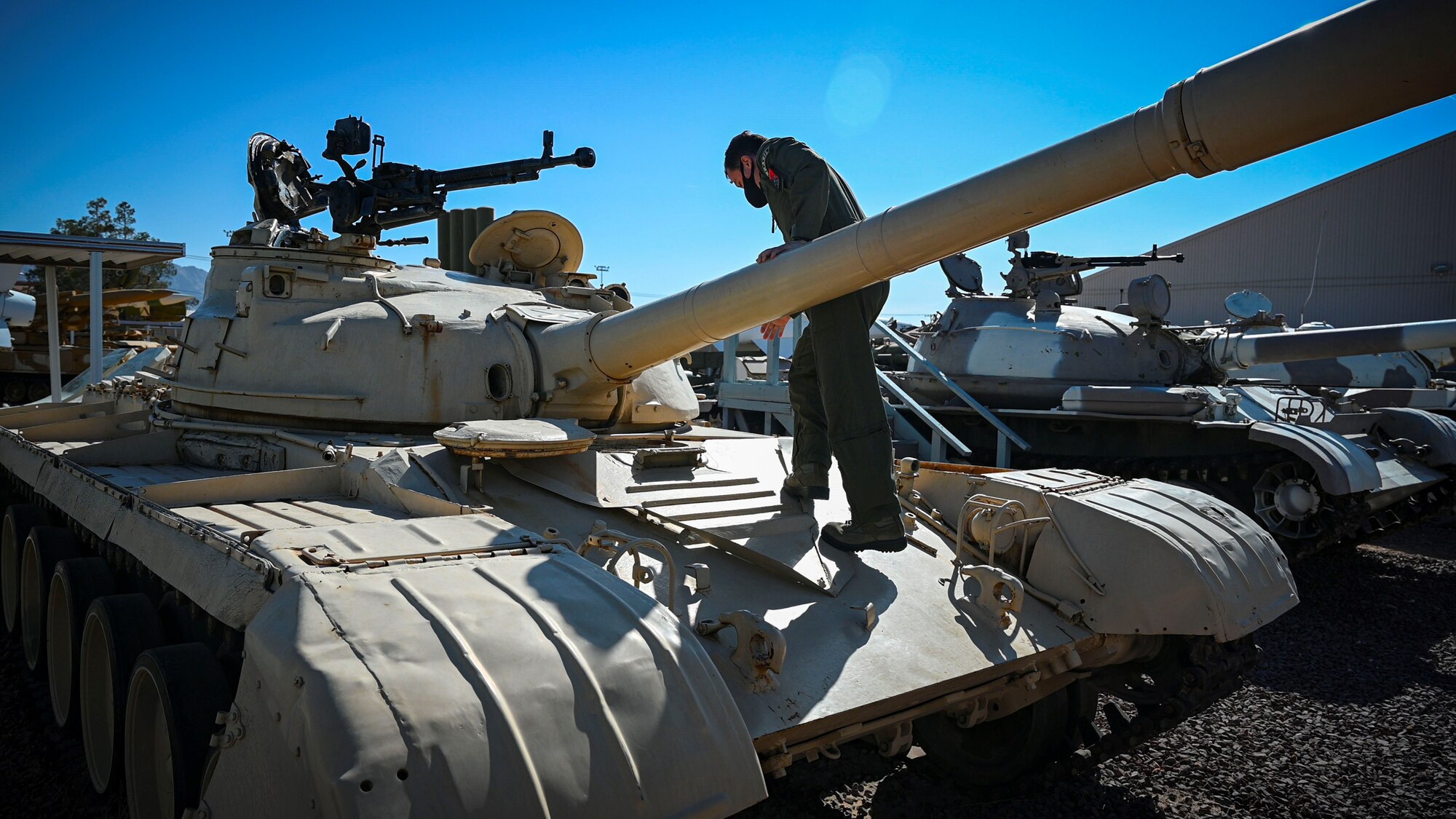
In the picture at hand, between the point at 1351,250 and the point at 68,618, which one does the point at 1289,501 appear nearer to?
the point at 68,618

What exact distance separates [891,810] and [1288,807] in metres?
1.93

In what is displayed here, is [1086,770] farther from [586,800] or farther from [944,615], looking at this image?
[586,800]

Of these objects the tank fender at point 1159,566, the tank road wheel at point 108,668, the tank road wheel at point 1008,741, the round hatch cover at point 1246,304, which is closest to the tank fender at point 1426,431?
the round hatch cover at point 1246,304

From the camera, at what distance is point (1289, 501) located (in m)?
9.54

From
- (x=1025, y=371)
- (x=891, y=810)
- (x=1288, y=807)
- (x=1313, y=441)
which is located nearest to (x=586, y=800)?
(x=891, y=810)

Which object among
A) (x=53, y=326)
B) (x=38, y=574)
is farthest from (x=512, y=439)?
(x=53, y=326)

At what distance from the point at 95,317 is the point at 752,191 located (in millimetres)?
9385

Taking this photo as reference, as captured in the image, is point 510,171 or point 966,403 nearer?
point 510,171

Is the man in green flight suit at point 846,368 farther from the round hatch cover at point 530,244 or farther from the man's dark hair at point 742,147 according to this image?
the round hatch cover at point 530,244

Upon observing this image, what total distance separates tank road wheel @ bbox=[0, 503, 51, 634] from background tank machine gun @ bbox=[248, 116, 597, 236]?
2.54 m

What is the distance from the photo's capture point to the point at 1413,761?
5391 millimetres

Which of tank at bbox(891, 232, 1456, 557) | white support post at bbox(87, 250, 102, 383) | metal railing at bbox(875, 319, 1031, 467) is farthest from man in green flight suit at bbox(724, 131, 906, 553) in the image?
white support post at bbox(87, 250, 102, 383)

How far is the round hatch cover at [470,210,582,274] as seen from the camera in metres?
6.80

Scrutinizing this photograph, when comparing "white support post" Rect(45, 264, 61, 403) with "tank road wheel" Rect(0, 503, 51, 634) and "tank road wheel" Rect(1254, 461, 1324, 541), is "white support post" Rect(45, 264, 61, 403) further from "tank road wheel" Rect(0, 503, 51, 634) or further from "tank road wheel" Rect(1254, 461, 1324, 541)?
"tank road wheel" Rect(1254, 461, 1324, 541)
